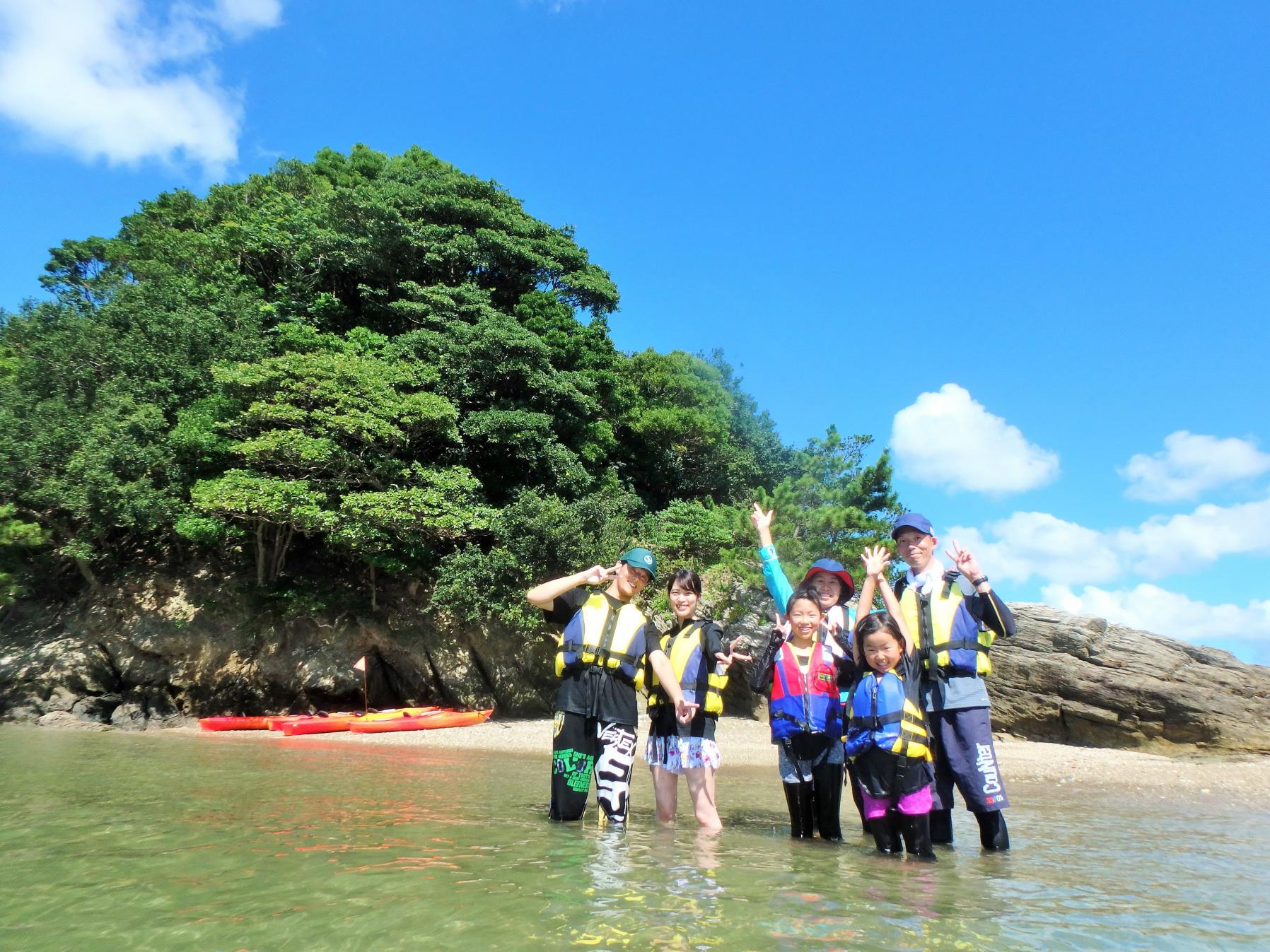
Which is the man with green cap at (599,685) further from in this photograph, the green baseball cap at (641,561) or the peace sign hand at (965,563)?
the peace sign hand at (965,563)

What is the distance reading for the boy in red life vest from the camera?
177 inches

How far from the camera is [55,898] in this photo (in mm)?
2838

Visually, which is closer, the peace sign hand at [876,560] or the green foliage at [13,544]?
the peace sign hand at [876,560]

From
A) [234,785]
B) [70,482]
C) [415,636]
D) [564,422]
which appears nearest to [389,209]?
[564,422]

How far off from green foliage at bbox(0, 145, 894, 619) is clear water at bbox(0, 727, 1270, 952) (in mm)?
12751

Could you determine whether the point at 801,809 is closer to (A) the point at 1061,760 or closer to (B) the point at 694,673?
(B) the point at 694,673

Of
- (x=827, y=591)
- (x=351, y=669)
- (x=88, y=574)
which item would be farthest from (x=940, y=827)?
(x=88, y=574)

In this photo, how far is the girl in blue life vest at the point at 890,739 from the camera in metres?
4.14

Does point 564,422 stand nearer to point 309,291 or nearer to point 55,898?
point 309,291

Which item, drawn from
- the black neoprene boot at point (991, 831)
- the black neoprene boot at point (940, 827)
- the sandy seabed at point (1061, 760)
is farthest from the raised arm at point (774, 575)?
the sandy seabed at point (1061, 760)

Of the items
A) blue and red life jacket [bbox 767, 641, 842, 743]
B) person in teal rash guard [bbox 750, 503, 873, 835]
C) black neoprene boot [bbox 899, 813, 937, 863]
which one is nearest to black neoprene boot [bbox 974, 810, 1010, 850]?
black neoprene boot [bbox 899, 813, 937, 863]

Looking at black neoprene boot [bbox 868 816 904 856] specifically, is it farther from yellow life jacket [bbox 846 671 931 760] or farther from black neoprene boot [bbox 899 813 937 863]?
yellow life jacket [bbox 846 671 931 760]

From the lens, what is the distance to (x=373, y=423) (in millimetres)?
18594

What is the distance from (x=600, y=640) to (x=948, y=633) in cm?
220
